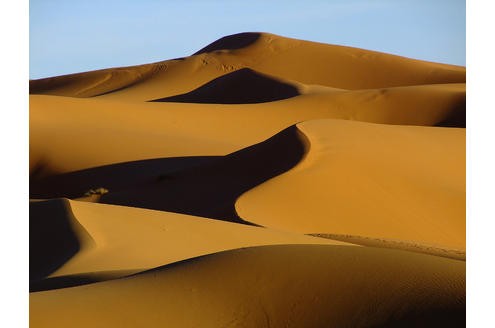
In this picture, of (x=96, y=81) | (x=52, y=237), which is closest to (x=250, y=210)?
(x=52, y=237)

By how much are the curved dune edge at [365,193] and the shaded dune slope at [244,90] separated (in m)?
18.9

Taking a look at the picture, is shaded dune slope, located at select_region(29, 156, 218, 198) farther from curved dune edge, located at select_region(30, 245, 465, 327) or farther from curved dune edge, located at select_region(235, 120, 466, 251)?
curved dune edge, located at select_region(30, 245, 465, 327)

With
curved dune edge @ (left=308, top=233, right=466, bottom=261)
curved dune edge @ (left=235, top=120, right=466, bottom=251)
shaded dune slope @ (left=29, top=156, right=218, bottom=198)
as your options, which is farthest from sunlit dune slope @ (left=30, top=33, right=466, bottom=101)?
curved dune edge @ (left=308, top=233, right=466, bottom=261)

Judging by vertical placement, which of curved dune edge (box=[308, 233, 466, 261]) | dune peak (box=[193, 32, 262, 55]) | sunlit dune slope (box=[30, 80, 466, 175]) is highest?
dune peak (box=[193, 32, 262, 55])

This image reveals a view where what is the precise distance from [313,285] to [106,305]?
3.88 ft

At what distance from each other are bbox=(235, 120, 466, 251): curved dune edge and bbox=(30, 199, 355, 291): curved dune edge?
2243 millimetres

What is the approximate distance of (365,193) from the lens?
14500 mm

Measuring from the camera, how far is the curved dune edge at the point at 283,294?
473cm

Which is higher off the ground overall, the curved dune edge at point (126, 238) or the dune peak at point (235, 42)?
the dune peak at point (235, 42)

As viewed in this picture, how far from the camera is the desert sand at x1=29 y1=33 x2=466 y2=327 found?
4965mm

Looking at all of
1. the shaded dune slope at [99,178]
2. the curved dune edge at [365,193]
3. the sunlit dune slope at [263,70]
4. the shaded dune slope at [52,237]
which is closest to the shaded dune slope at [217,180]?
the curved dune edge at [365,193]

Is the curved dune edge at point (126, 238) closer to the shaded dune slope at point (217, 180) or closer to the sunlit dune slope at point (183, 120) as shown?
the shaded dune slope at point (217, 180)

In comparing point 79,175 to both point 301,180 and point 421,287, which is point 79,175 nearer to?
point 301,180
